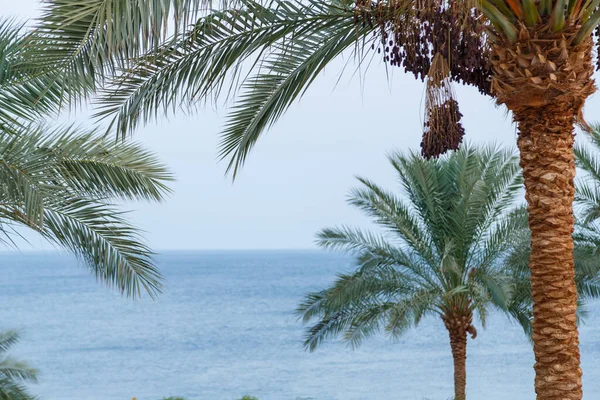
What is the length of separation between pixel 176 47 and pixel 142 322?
7382 centimetres

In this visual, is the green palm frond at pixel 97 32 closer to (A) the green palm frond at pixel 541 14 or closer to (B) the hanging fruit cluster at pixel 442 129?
(A) the green palm frond at pixel 541 14

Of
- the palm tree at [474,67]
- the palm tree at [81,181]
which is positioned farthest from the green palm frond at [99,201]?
A: the palm tree at [474,67]

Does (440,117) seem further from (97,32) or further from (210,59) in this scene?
(97,32)

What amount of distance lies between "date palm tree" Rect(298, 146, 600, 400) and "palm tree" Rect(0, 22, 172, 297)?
276 inches

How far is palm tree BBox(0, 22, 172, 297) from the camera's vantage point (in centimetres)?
752

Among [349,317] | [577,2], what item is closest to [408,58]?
[577,2]

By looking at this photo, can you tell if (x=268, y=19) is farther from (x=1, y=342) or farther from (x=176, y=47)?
(x=1, y=342)

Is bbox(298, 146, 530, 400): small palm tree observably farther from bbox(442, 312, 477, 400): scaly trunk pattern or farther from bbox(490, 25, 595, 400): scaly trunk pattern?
bbox(490, 25, 595, 400): scaly trunk pattern

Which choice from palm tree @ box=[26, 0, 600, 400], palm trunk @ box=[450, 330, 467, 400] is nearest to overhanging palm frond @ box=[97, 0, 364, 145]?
palm tree @ box=[26, 0, 600, 400]

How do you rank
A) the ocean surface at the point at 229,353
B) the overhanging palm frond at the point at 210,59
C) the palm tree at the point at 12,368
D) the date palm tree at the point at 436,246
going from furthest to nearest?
1. the ocean surface at the point at 229,353
2. the date palm tree at the point at 436,246
3. the palm tree at the point at 12,368
4. the overhanging palm frond at the point at 210,59

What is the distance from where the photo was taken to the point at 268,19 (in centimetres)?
695

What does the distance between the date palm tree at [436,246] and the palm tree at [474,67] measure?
8336mm

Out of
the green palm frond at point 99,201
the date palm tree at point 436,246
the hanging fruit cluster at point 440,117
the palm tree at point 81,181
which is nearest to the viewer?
the hanging fruit cluster at point 440,117

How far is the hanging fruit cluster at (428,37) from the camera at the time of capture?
18.4ft
